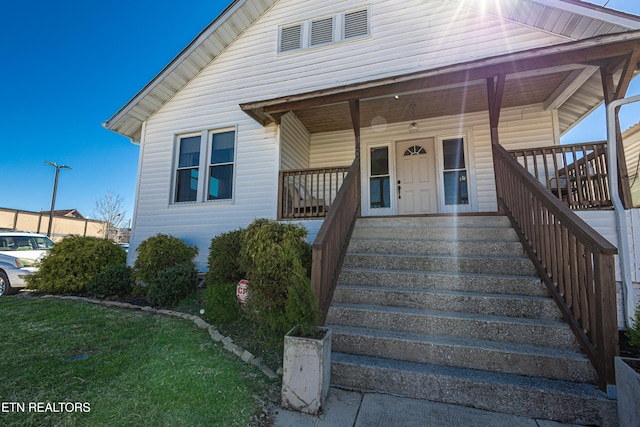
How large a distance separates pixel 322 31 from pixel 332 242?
5.43 m

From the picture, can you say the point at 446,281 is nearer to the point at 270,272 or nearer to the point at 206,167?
the point at 270,272

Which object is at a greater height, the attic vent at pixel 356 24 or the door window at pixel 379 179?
the attic vent at pixel 356 24

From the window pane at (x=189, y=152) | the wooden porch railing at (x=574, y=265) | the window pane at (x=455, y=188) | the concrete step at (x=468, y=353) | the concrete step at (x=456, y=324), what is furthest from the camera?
the window pane at (x=189, y=152)

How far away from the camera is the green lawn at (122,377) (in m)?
1.96

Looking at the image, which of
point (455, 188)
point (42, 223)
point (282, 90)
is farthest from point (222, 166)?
point (42, 223)

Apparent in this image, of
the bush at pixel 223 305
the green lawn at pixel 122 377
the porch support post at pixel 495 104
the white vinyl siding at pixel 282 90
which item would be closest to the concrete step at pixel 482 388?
the green lawn at pixel 122 377

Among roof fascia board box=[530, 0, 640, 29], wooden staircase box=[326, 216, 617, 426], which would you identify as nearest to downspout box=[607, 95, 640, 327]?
roof fascia board box=[530, 0, 640, 29]

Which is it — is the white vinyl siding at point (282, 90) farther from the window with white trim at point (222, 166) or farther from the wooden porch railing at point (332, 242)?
the wooden porch railing at point (332, 242)

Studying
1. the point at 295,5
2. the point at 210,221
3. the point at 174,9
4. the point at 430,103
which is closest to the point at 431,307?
the point at 430,103

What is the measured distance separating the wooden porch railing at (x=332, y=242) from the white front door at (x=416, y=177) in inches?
91.6

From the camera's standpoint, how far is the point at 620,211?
12.5ft

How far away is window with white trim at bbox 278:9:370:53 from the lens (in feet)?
20.3

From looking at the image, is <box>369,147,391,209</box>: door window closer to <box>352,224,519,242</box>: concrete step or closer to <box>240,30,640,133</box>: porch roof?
<box>240,30,640,133</box>: porch roof

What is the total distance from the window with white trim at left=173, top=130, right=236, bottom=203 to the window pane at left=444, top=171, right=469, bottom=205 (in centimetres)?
493
